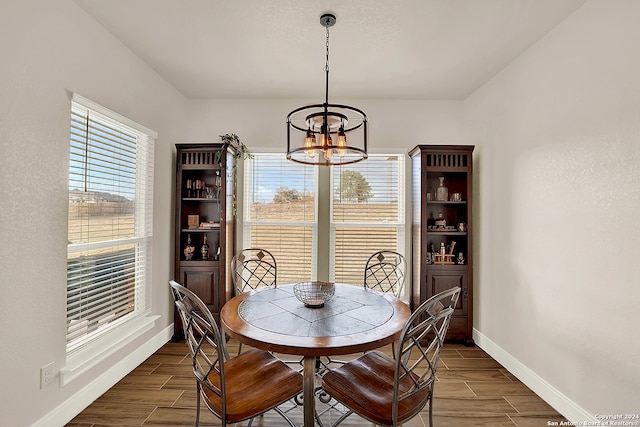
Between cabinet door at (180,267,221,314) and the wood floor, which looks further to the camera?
cabinet door at (180,267,221,314)

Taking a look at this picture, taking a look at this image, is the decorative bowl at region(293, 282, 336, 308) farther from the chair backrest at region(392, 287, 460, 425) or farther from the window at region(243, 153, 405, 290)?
the window at region(243, 153, 405, 290)

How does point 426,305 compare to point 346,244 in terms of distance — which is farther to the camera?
point 346,244

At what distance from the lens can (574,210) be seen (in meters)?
2.10

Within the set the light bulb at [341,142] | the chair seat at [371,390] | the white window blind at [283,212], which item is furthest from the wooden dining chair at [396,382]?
the white window blind at [283,212]

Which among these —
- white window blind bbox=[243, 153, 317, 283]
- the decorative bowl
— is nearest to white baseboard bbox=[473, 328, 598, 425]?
the decorative bowl

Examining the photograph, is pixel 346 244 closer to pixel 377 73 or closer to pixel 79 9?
pixel 377 73

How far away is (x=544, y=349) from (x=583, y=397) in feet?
1.29

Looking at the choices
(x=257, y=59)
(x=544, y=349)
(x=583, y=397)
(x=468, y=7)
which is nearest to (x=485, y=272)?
(x=544, y=349)

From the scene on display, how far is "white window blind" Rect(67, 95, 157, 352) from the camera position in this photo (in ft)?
7.04

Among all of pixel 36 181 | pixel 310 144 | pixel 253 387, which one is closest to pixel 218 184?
pixel 36 181

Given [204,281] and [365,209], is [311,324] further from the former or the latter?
[365,209]

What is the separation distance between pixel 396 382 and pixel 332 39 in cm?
239

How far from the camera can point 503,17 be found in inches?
84.2

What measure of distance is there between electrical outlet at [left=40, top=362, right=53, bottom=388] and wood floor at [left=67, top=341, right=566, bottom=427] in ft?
1.26
